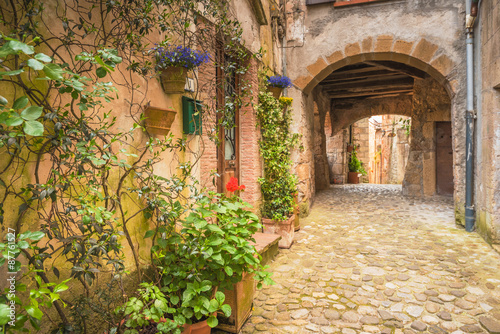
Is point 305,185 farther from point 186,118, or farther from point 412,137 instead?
point 412,137

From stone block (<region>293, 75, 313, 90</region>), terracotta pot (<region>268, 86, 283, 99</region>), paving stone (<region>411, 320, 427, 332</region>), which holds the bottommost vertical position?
paving stone (<region>411, 320, 427, 332</region>)

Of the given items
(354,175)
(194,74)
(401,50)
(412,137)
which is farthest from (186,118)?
(354,175)

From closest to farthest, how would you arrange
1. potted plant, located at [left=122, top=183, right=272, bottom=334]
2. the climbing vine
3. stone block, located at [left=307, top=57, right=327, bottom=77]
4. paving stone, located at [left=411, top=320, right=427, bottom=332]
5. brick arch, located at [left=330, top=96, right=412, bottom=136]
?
the climbing vine
potted plant, located at [left=122, top=183, right=272, bottom=334]
paving stone, located at [left=411, top=320, right=427, bottom=332]
stone block, located at [left=307, top=57, right=327, bottom=77]
brick arch, located at [left=330, top=96, right=412, bottom=136]

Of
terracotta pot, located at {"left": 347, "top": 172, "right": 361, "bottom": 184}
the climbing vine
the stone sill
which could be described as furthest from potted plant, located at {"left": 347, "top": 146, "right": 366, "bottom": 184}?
the climbing vine

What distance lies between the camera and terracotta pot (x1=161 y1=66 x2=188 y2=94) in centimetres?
224

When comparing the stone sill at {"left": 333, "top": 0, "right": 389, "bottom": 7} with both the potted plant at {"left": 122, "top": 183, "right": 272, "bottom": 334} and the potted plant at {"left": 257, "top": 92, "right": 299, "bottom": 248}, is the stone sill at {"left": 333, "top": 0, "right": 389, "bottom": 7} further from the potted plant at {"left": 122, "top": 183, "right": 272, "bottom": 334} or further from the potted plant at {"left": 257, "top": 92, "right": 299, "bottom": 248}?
the potted plant at {"left": 122, "top": 183, "right": 272, "bottom": 334}

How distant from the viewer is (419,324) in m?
2.24

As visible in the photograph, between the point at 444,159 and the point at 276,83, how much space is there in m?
6.10

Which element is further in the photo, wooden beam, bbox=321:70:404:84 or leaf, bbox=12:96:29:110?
wooden beam, bbox=321:70:404:84

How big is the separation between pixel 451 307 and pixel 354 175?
10.7 metres

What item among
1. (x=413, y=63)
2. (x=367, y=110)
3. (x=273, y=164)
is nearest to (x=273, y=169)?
(x=273, y=164)

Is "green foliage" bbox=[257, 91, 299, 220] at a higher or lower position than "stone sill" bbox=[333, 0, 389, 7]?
lower

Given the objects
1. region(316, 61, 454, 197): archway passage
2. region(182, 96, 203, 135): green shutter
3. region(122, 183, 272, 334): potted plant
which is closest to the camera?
region(122, 183, 272, 334): potted plant

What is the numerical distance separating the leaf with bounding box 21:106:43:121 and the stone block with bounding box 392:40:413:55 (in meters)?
5.52
